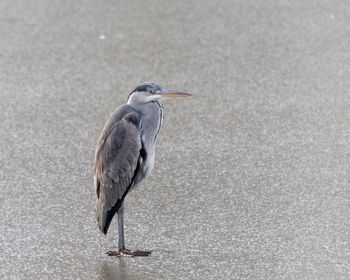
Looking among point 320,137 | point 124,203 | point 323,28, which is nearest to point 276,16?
point 323,28

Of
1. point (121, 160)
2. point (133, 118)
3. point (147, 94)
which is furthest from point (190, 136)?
point (121, 160)

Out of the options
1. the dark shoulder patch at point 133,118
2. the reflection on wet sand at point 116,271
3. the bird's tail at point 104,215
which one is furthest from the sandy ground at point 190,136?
the dark shoulder patch at point 133,118

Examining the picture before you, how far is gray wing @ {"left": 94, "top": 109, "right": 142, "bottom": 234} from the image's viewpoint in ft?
17.4

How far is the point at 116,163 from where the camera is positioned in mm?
5359

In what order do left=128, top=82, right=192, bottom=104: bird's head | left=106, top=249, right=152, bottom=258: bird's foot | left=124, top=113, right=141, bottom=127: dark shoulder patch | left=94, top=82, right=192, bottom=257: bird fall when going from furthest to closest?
left=128, top=82, right=192, bottom=104: bird's head < left=124, top=113, right=141, bottom=127: dark shoulder patch < left=94, top=82, right=192, bottom=257: bird < left=106, top=249, right=152, bottom=258: bird's foot

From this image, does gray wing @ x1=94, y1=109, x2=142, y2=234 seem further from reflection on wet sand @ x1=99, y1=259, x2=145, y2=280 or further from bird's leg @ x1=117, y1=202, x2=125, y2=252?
reflection on wet sand @ x1=99, y1=259, x2=145, y2=280

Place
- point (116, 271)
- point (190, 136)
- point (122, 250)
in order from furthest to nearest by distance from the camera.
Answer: point (190, 136), point (122, 250), point (116, 271)

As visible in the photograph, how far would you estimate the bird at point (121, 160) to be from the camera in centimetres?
528

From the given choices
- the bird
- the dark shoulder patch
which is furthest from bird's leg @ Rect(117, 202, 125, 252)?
the dark shoulder patch

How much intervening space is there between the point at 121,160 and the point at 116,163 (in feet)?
0.11

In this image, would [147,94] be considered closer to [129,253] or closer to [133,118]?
[133,118]

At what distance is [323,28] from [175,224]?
12.7 ft

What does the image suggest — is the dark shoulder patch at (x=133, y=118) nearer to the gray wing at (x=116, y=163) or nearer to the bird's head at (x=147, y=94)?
the gray wing at (x=116, y=163)

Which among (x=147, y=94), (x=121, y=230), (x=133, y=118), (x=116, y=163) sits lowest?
(x=121, y=230)
